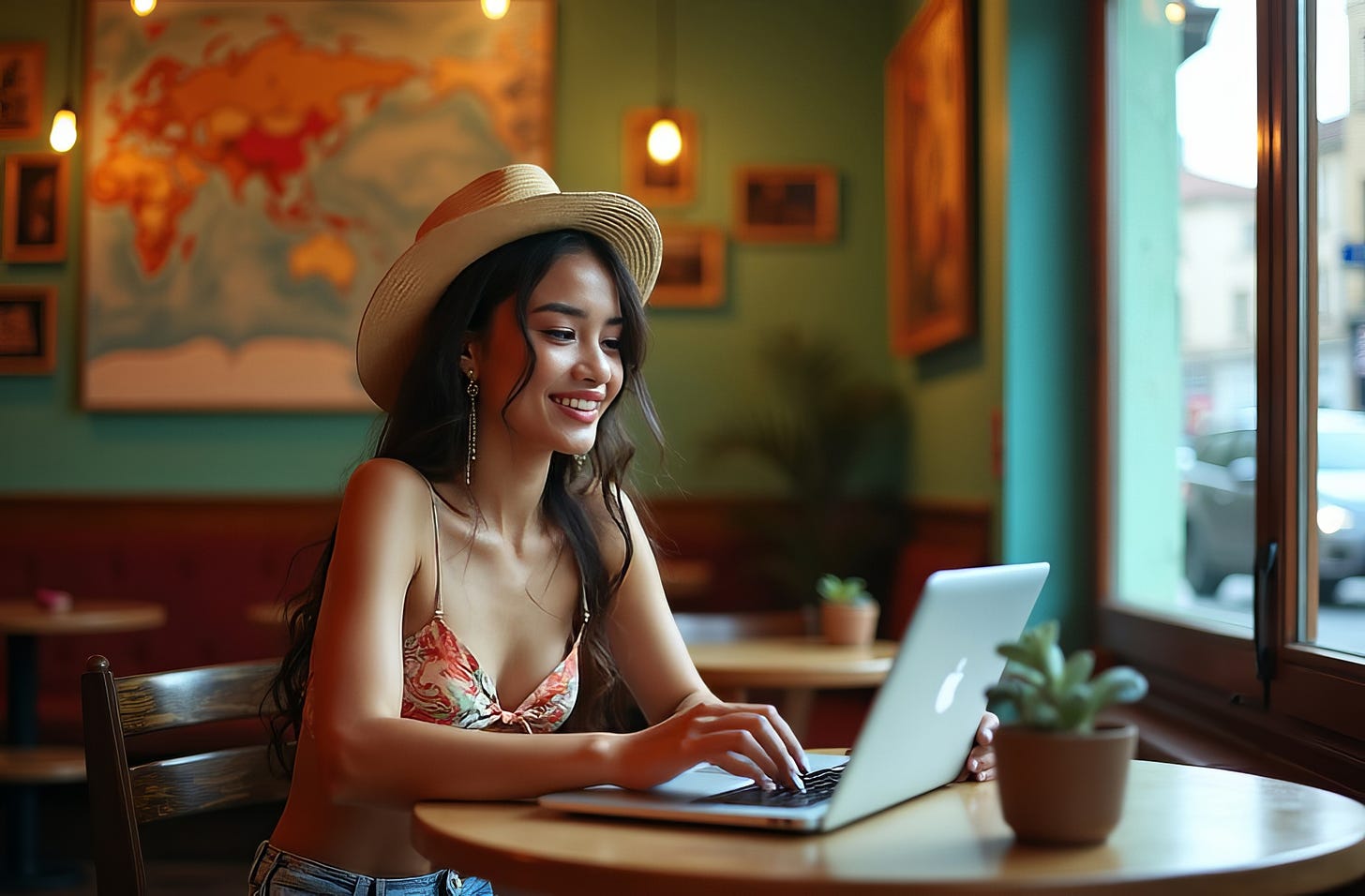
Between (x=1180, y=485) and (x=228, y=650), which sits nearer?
(x=1180, y=485)

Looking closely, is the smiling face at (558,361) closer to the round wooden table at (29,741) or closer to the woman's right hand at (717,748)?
the woman's right hand at (717,748)

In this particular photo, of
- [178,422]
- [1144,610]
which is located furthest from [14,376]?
[1144,610]

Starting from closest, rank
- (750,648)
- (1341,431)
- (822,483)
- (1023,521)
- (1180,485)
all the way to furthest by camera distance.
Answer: (1341,431) < (1180,485) < (750,648) < (1023,521) < (822,483)

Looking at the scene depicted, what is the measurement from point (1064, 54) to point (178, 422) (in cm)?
365

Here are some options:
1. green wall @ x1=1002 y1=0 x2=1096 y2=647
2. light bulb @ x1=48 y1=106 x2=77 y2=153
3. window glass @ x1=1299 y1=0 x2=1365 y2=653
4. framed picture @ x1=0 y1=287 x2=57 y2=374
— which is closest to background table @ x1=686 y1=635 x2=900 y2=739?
green wall @ x1=1002 y1=0 x2=1096 y2=647

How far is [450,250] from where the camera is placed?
1.73m

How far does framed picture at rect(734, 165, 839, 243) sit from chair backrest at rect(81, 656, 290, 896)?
3746 millimetres

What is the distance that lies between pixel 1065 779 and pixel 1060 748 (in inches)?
1.1

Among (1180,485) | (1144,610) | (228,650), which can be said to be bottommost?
(228,650)

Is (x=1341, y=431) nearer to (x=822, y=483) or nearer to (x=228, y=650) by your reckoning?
(x=822, y=483)

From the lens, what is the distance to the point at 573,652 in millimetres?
1692

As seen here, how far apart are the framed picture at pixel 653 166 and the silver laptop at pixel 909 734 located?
4.15 m

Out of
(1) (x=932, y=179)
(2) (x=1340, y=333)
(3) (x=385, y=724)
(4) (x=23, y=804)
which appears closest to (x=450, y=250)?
(3) (x=385, y=724)

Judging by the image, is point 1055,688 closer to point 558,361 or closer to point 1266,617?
point 558,361
